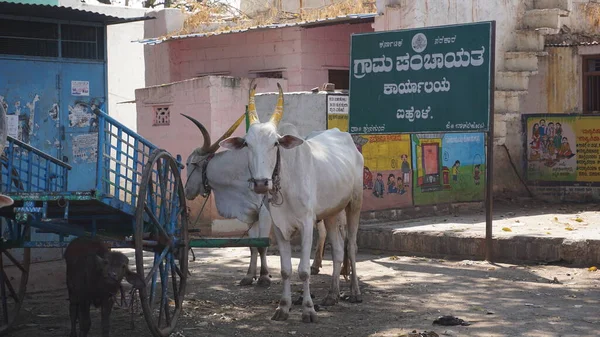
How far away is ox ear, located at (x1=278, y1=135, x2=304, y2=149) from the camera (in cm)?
752

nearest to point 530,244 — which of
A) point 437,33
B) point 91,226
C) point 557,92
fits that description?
point 437,33

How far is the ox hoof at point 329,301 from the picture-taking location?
8312mm

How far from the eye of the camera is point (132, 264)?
11211mm

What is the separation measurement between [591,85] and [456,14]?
299 cm

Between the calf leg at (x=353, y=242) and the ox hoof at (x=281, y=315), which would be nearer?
the ox hoof at (x=281, y=315)

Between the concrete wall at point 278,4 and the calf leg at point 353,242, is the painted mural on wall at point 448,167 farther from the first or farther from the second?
the calf leg at point 353,242

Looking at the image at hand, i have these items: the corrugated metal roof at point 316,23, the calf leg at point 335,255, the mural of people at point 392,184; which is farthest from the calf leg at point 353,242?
the corrugated metal roof at point 316,23

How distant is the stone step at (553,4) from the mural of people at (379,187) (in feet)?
14.3

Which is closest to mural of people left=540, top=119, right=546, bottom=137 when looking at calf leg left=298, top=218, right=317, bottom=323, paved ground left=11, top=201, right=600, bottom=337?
paved ground left=11, top=201, right=600, bottom=337

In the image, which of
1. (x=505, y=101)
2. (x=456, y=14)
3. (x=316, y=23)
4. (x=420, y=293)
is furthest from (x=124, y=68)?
(x=420, y=293)

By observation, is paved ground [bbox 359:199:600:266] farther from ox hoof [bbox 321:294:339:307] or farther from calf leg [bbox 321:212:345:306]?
ox hoof [bbox 321:294:339:307]

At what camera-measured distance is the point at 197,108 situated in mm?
14242

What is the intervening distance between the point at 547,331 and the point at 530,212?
7.52 meters

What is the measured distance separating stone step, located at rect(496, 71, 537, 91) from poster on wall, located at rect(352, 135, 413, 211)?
211cm
